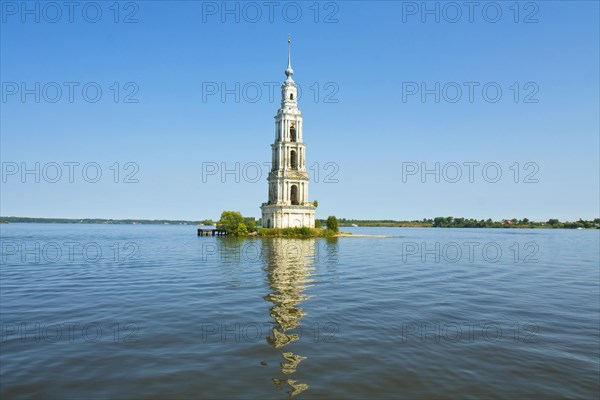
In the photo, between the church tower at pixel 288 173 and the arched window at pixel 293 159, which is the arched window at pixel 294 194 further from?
the arched window at pixel 293 159

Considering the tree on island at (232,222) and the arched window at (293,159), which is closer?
the tree on island at (232,222)

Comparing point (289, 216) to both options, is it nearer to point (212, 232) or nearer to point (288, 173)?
point (288, 173)

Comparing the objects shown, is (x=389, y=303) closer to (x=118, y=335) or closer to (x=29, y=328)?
(x=118, y=335)

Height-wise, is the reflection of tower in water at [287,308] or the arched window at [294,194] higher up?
the arched window at [294,194]

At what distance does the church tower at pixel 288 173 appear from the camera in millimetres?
94875

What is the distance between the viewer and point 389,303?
19938mm

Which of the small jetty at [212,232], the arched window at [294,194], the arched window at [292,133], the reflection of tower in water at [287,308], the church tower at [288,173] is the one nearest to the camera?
the reflection of tower in water at [287,308]

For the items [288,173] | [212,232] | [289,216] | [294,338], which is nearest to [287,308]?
[294,338]

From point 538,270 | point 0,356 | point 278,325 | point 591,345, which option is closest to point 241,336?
→ point 278,325

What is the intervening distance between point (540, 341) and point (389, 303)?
7.23 m

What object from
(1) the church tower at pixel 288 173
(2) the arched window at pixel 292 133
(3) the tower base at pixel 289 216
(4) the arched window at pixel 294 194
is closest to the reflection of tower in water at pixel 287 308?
(3) the tower base at pixel 289 216

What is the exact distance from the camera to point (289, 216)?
310ft

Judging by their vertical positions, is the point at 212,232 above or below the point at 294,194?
below

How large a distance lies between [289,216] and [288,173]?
37.2 feet
